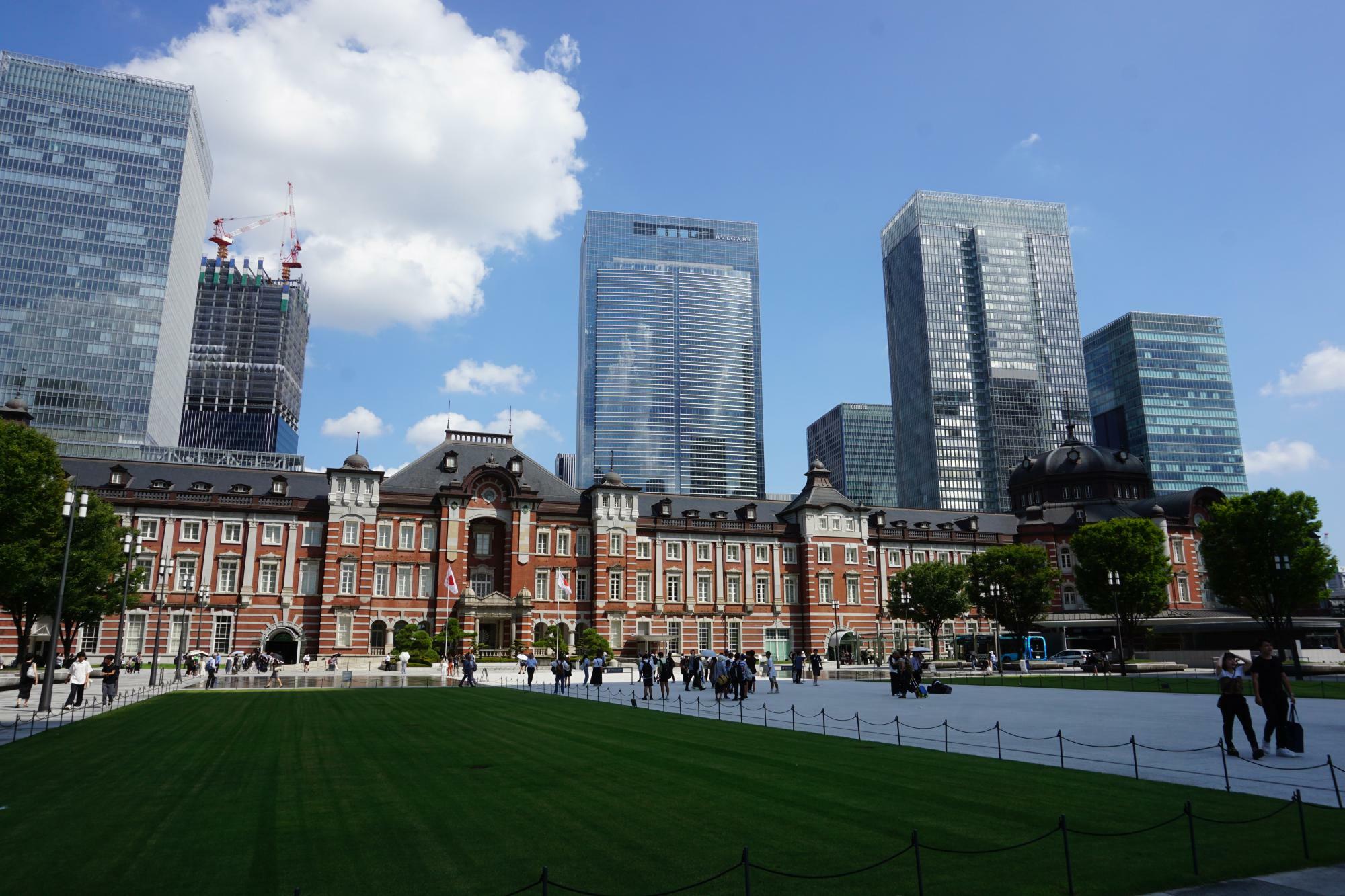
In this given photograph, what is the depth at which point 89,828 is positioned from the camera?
482 inches

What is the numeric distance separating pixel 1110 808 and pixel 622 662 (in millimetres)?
62736

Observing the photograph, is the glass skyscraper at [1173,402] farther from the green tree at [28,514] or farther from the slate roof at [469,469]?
the green tree at [28,514]

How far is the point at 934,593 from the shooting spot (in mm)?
72750

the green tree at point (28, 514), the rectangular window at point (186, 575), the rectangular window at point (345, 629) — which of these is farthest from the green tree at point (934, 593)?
the green tree at point (28, 514)

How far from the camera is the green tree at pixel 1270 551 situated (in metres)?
60.9

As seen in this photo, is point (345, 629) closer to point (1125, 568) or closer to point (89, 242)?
point (1125, 568)

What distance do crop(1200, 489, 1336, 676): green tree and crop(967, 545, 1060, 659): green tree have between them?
42.9 ft

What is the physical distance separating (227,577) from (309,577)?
6199mm

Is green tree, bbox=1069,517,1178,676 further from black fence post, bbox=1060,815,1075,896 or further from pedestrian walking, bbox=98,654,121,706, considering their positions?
pedestrian walking, bbox=98,654,121,706

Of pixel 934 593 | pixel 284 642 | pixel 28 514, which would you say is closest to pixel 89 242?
pixel 284 642

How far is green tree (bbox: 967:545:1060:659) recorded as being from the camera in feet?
238

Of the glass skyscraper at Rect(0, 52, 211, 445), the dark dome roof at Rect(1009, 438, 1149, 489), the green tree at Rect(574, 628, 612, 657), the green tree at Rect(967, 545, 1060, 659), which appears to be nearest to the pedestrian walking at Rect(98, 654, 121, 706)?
the green tree at Rect(574, 628, 612, 657)

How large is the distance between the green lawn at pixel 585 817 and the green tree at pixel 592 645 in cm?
4571

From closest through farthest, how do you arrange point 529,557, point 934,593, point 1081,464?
1. point 934,593
2. point 529,557
3. point 1081,464
